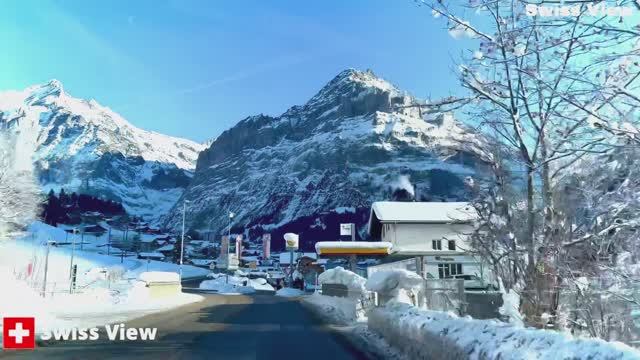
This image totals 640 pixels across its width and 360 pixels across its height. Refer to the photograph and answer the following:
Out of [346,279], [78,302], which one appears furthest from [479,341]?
[78,302]

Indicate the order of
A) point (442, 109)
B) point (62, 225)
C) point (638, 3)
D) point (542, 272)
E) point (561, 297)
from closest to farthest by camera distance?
point (638, 3)
point (442, 109)
point (542, 272)
point (561, 297)
point (62, 225)

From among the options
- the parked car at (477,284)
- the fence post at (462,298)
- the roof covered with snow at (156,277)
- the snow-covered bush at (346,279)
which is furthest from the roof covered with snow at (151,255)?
the fence post at (462,298)

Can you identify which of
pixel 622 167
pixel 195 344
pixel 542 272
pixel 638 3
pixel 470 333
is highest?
pixel 638 3

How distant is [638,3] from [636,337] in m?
7.42

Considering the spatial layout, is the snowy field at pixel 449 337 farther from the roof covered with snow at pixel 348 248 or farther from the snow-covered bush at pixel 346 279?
the roof covered with snow at pixel 348 248

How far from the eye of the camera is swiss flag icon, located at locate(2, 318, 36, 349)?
1145 centimetres

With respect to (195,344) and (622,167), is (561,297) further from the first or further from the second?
(195,344)

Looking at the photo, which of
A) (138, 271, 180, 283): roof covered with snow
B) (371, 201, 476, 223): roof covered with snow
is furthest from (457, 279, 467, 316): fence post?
(371, 201, 476, 223): roof covered with snow

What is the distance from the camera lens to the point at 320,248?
131 ft

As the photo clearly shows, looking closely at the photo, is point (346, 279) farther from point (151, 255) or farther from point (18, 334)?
point (151, 255)

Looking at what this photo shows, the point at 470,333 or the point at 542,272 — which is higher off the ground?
the point at 542,272

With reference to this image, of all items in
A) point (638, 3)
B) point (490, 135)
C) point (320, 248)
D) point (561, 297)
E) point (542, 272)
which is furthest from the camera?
point (320, 248)

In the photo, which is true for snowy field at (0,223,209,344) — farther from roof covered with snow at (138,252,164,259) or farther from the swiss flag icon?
roof covered with snow at (138,252,164,259)

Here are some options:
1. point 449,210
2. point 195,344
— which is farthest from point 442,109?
point 449,210
